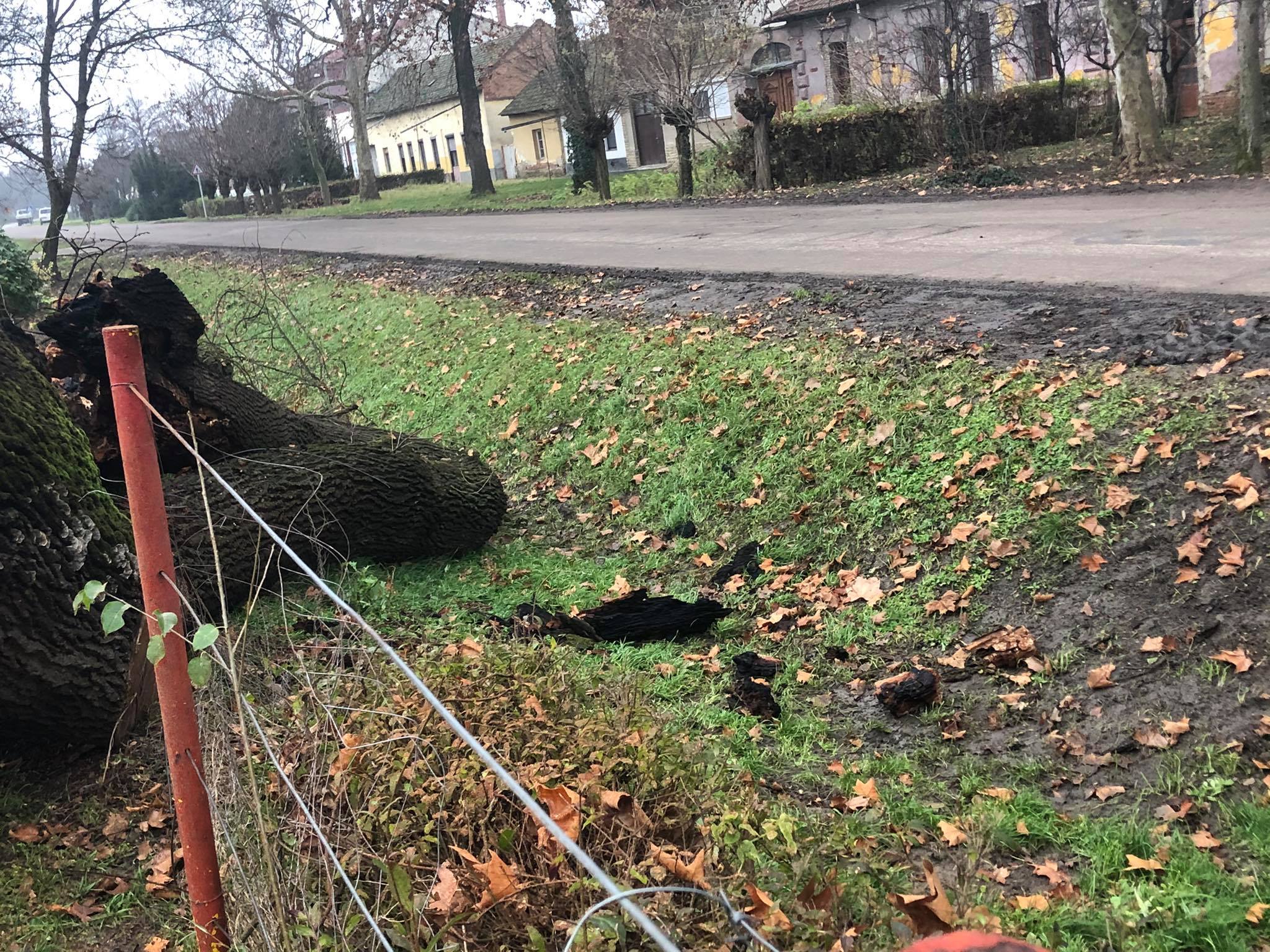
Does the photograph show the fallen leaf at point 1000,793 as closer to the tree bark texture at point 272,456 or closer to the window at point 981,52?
the tree bark texture at point 272,456

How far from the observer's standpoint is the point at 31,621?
4.34m

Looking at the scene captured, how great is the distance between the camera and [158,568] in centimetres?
276

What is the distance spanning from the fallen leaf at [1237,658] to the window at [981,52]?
718 inches

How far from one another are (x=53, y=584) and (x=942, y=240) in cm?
989

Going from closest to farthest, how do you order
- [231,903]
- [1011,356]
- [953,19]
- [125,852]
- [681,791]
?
[231,903], [681,791], [125,852], [1011,356], [953,19]

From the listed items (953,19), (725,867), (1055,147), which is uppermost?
(953,19)

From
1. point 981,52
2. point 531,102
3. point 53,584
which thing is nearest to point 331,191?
point 531,102

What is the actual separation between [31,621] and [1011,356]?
588cm

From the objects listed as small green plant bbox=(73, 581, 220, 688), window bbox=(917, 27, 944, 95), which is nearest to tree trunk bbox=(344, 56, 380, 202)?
window bbox=(917, 27, 944, 95)

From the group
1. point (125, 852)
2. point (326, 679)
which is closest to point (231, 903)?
point (326, 679)

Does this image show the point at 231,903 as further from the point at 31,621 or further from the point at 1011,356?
the point at 1011,356

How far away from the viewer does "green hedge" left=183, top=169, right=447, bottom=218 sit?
161 feet

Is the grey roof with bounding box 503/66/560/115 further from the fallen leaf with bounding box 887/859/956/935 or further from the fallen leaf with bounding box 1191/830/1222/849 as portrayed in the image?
the fallen leaf with bounding box 887/859/956/935

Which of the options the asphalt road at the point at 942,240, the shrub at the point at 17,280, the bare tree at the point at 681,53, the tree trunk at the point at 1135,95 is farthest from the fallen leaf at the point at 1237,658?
the bare tree at the point at 681,53
